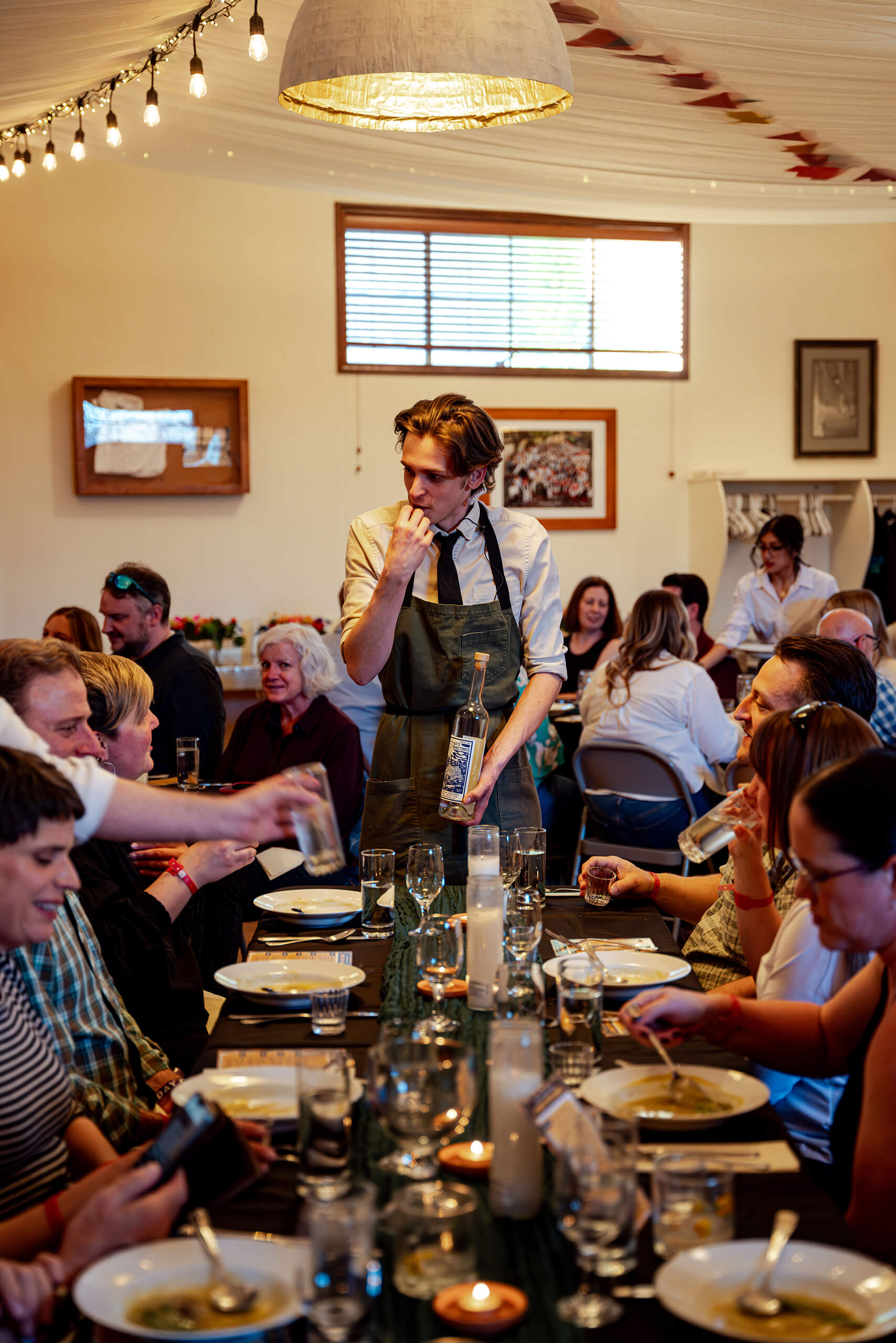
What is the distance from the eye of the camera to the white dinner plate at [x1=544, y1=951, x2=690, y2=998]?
6.81 feet

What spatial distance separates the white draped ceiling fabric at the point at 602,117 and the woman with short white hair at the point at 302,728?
6.56 feet

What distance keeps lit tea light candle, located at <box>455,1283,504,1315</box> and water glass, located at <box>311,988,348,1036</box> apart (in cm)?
77

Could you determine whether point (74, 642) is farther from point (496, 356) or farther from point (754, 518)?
point (754, 518)

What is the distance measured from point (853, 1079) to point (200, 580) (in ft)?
21.1

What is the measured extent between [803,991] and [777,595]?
5666 mm

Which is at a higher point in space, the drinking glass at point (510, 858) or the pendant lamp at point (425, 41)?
the pendant lamp at point (425, 41)

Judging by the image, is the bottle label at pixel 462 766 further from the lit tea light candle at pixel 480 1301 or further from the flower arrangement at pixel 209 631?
the flower arrangement at pixel 209 631

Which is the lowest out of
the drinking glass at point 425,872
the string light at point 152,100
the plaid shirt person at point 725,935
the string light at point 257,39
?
the plaid shirt person at point 725,935

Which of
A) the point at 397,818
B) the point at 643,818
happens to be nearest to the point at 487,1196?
the point at 397,818

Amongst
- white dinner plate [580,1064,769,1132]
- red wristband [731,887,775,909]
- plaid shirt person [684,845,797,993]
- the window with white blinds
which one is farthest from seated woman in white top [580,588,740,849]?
the window with white blinds

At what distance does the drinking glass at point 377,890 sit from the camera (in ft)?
8.17

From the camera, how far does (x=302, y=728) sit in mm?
4301

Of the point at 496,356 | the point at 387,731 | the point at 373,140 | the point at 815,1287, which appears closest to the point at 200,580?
the point at 496,356

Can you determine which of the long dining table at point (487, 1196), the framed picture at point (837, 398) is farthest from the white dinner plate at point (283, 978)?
the framed picture at point (837, 398)
